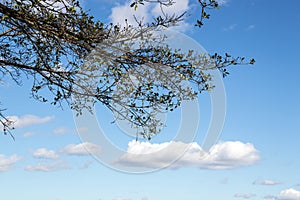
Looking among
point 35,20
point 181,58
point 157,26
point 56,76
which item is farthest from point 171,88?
point 35,20

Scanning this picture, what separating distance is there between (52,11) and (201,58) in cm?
330

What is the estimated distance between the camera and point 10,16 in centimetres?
812

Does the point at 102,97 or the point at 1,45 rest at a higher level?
the point at 1,45

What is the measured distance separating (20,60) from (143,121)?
10.4 feet

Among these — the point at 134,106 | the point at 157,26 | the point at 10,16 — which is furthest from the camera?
the point at 134,106

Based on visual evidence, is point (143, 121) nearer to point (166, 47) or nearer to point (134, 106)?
point (134, 106)

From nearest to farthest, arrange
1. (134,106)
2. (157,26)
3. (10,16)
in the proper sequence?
(10,16) < (157,26) < (134,106)

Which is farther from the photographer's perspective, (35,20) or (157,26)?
(157,26)

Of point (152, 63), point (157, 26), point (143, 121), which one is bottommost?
point (143, 121)

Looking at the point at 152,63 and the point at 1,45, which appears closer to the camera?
the point at 152,63

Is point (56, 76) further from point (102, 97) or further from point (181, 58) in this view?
point (181, 58)

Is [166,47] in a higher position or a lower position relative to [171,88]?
higher

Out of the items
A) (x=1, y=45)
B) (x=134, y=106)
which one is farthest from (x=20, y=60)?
(x=134, y=106)

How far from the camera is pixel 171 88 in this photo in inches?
→ 393
